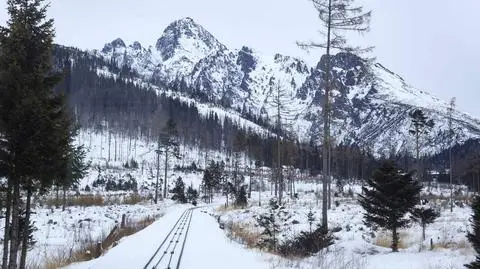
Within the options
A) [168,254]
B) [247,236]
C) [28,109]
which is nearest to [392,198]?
[247,236]

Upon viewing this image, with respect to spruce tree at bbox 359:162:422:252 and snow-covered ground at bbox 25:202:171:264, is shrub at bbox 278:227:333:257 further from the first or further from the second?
snow-covered ground at bbox 25:202:171:264

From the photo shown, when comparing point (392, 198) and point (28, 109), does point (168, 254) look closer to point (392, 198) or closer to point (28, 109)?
point (28, 109)

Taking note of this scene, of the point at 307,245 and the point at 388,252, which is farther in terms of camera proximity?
the point at 388,252

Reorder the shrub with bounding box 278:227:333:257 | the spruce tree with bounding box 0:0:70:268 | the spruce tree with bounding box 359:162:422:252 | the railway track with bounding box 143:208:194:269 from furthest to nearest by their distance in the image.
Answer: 1. the spruce tree with bounding box 359:162:422:252
2. the shrub with bounding box 278:227:333:257
3. the railway track with bounding box 143:208:194:269
4. the spruce tree with bounding box 0:0:70:268

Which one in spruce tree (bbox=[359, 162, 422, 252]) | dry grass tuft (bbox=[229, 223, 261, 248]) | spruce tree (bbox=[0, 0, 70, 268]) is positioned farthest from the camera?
dry grass tuft (bbox=[229, 223, 261, 248])

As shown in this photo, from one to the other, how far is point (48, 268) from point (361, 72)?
1529cm

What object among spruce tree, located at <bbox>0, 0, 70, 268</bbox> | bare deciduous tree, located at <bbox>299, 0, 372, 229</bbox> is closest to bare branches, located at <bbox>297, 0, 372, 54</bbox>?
bare deciduous tree, located at <bbox>299, 0, 372, 229</bbox>

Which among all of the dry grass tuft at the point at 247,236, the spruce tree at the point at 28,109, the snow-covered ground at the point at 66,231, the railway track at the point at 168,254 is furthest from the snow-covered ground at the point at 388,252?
the snow-covered ground at the point at 66,231

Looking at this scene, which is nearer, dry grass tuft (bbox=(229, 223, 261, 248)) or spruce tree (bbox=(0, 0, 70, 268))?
spruce tree (bbox=(0, 0, 70, 268))

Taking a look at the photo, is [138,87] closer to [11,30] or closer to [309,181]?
[309,181]

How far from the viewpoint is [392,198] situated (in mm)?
16906

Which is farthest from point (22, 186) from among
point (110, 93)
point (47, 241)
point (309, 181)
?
point (110, 93)

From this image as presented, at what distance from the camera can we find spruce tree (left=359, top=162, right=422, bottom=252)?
16797mm

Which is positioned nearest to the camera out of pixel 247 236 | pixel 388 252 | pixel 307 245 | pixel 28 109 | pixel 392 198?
pixel 28 109
